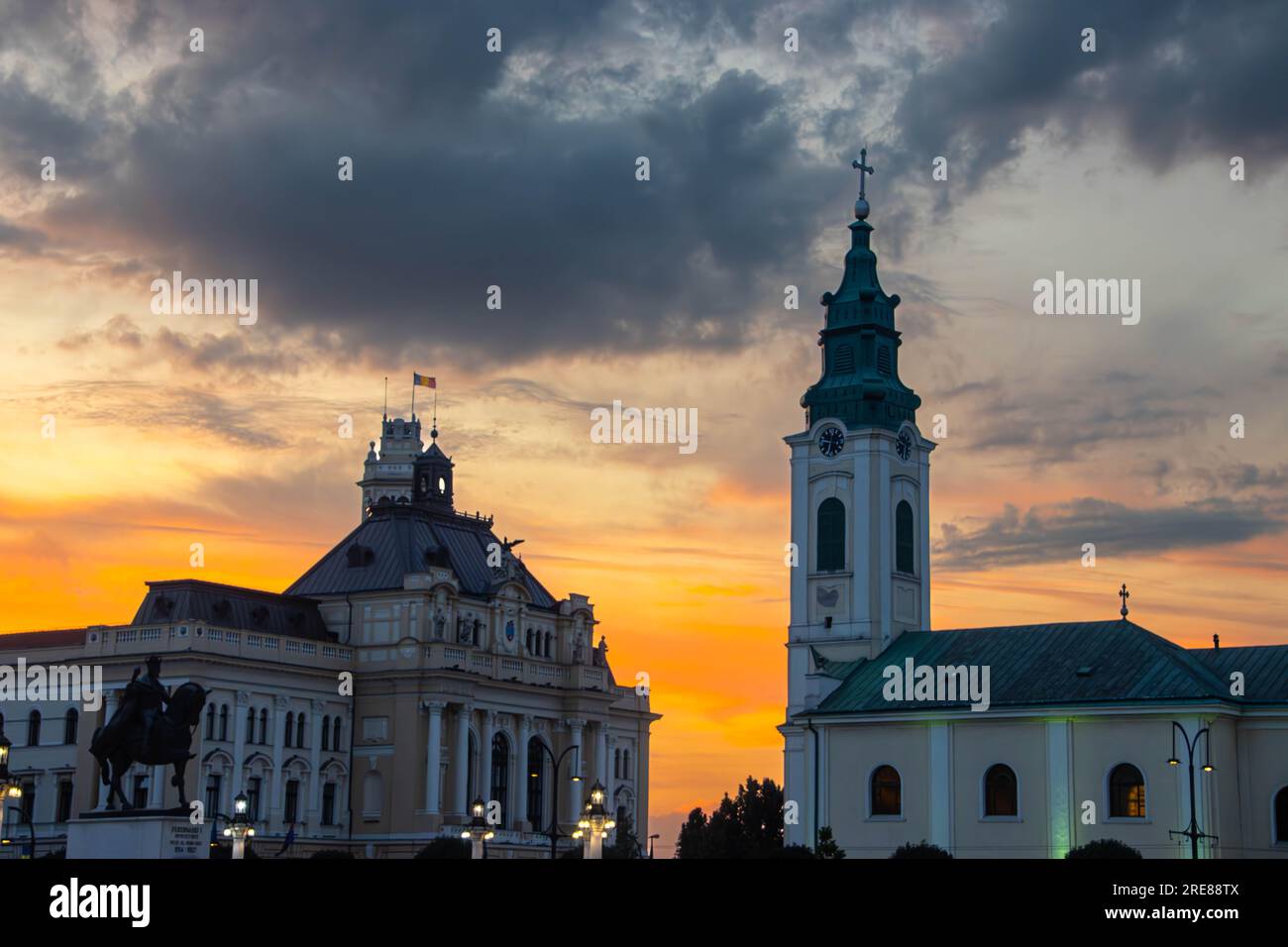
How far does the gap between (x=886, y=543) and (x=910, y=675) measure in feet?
31.9

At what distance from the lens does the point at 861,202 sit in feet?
360

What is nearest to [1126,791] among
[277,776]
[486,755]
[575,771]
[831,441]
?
[831,441]

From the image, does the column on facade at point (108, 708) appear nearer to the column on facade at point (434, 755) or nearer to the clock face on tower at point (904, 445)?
the column on facade at point (434, 755)

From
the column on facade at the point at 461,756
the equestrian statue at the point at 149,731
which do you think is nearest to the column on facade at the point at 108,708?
the column on facade at the point at 461,756

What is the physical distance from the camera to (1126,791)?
269ft

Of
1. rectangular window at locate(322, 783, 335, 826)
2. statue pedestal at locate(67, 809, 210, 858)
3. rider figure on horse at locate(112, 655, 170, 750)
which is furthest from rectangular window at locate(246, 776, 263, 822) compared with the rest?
rider figure on horse at locate(112, 655, 170, 750)

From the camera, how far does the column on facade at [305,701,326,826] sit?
112438 millimetres

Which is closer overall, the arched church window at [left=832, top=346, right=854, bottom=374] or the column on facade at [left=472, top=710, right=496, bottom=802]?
the arched church window at [left=832, top=346, right=854, bottom=374]

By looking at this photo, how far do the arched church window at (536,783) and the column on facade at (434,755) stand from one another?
33.7 feet

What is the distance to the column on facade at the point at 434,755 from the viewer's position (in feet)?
373

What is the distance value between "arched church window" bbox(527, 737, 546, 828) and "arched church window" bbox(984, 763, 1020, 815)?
4393 cm

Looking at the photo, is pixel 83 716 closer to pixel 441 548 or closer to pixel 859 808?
pixel 441 548

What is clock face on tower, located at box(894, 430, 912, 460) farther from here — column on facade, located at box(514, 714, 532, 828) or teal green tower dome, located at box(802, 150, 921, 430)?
column on facade, located at box(514, 714, 532, 828)
